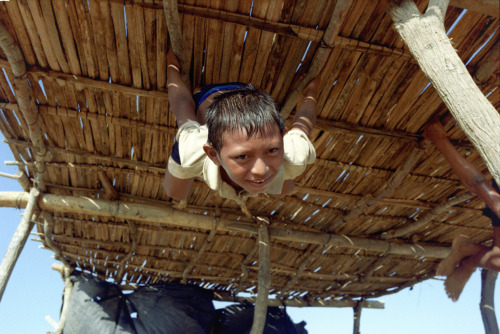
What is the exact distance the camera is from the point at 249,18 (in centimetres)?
207

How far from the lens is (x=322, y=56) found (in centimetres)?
219

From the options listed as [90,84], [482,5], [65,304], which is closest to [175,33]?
[90,84]

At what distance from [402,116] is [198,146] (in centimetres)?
165

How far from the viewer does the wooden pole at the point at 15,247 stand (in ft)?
9.02

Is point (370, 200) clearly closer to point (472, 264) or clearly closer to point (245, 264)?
point (472, 264)

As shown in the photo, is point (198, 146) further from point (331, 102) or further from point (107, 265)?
point (107, 265)

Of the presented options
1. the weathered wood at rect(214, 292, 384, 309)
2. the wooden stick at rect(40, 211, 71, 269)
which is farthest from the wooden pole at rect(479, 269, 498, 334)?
the wooden stick at rect(40, 211, 71, 269)

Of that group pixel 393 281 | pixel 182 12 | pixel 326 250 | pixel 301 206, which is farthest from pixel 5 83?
pixel 393 281

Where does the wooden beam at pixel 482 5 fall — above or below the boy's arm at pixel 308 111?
above

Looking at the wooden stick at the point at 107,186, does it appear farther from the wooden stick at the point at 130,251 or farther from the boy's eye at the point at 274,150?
the boy's eye at the point at 274,150

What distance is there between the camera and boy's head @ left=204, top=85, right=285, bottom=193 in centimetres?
149

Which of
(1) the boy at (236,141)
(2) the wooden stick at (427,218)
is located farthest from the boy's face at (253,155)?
(2) the wooden stick at (427,218)

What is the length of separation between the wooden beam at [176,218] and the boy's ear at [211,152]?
199cm

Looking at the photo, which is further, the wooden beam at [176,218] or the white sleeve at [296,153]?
the wooden beam at [176,218]
